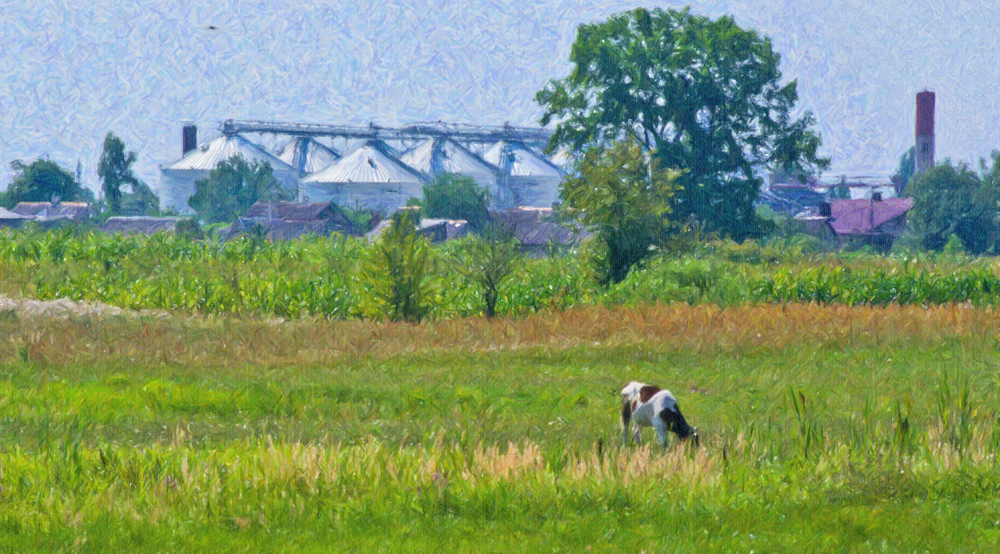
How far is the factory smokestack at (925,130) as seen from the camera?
9762 cm

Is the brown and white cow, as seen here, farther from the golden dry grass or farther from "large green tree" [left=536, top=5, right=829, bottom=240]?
"large green tree" [left=536, top=5, right=829, bottom=240]

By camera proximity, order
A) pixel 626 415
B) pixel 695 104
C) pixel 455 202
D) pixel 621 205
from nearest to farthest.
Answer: pixel 626 415 → pixel 621 205 → pixel 695 104 → pixel 455 202

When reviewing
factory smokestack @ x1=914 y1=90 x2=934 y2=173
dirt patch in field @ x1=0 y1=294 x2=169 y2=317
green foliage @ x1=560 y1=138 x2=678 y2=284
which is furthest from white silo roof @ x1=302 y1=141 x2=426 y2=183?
dirt patch in field @ x1=0 y1=294 x2=169 y2=317

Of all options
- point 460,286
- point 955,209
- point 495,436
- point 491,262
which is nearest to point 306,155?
point 955,209

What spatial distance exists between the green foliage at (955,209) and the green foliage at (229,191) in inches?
2579

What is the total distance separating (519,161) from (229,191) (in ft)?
125

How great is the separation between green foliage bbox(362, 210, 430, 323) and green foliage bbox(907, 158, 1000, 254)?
5553 centimetres

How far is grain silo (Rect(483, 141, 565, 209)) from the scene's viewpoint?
12950 centimetres

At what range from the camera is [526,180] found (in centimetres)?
13112

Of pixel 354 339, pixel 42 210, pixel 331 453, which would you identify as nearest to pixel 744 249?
pixel 354 339

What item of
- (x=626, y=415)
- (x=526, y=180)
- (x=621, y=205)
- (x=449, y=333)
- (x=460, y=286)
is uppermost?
(x=526, y=180)

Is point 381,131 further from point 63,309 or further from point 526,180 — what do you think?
point 63,309

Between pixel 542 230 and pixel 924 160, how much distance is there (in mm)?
41170

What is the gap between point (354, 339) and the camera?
20.7 metres
